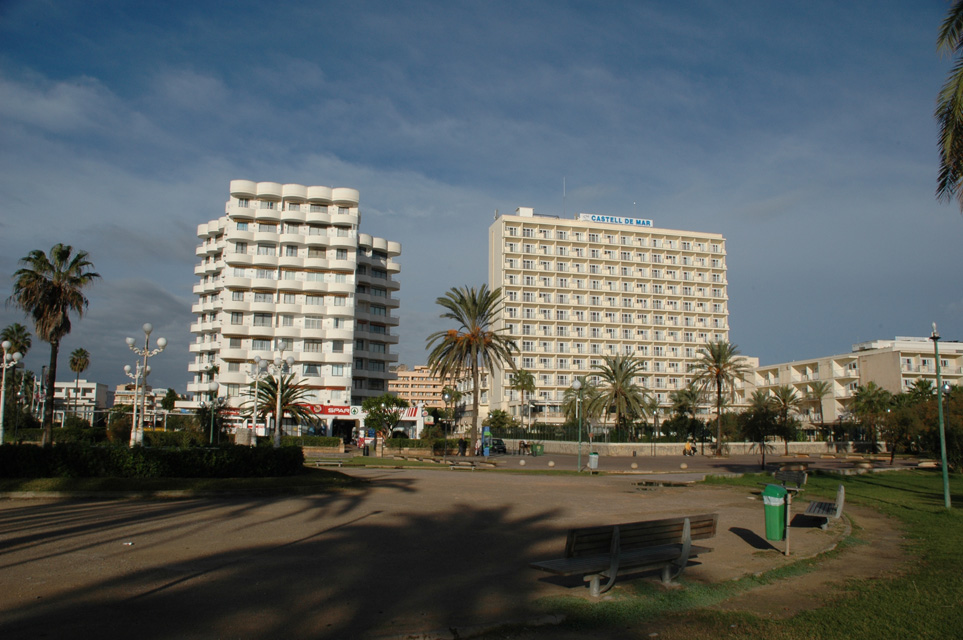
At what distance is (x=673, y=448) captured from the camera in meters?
60.7

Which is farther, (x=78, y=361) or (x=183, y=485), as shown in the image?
(x=78, y=361)

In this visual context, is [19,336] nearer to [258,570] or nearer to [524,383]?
[524,383]

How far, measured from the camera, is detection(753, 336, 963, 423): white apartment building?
8138 centimetres

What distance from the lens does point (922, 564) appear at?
30.3ft

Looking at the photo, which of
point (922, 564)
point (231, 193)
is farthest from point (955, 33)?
point (231, 193)

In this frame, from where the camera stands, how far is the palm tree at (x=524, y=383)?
83.1 m

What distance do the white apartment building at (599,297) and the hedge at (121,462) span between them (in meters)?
73.8

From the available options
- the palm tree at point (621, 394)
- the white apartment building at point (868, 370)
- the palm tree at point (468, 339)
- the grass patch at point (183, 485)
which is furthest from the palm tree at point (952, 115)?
the white apartment building at point (868, 370)

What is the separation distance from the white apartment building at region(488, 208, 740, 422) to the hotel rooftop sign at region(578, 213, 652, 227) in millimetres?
152

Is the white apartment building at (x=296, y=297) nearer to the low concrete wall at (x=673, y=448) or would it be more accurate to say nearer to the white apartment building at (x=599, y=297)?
the low concrete wall at (x=673, y=448)

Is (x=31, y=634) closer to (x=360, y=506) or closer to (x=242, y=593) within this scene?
(x=242, y=593)

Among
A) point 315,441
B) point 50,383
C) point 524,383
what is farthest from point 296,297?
point 50,383

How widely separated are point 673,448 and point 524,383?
87.9 feet

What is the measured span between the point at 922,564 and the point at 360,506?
1099 cm
